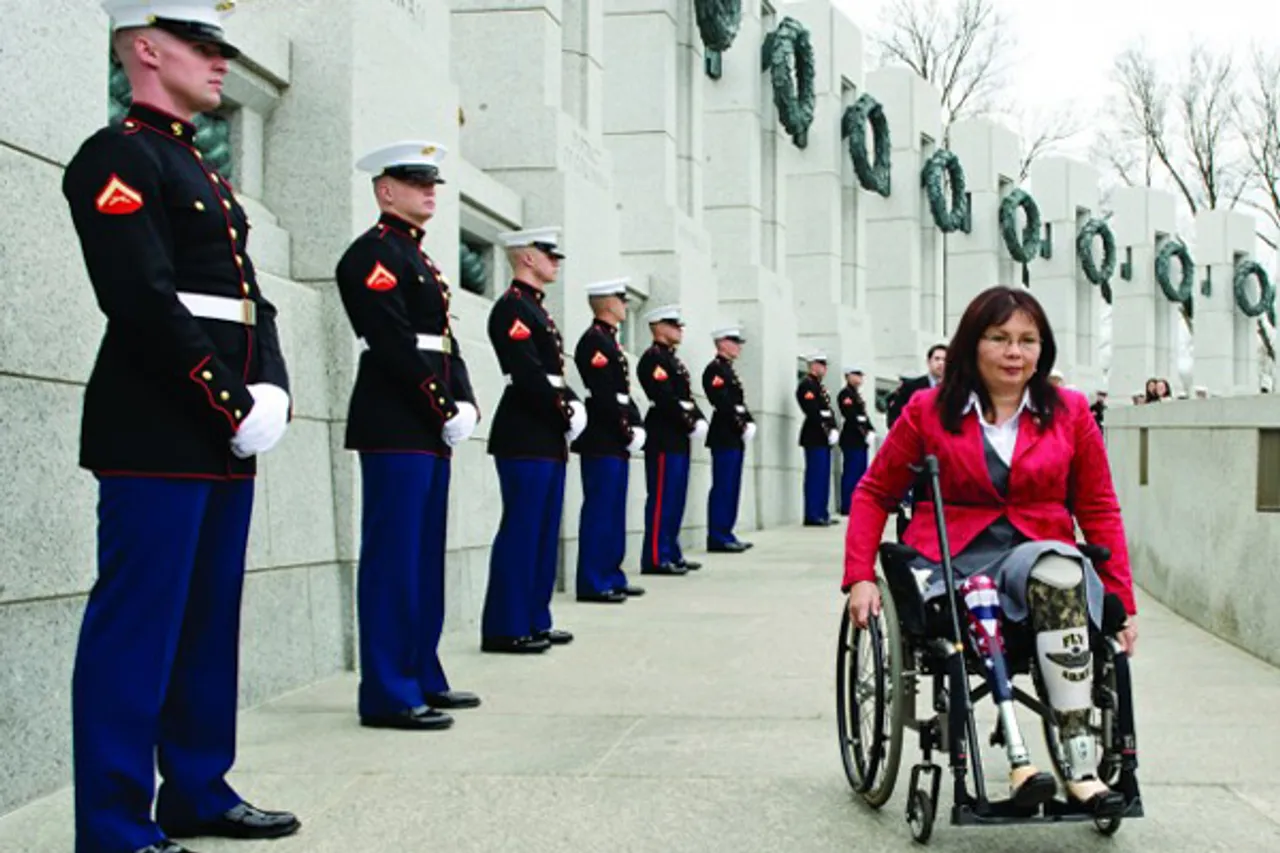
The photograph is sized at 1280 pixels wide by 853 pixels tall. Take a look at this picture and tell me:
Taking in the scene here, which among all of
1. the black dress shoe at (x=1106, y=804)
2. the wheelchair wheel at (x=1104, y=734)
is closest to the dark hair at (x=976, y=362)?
the wheelchair wheel at (x=1104, y=734)

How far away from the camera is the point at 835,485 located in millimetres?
21547

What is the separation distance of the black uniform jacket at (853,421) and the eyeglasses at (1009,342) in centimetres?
1521

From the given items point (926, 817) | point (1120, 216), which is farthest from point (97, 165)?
point (1120, 216)

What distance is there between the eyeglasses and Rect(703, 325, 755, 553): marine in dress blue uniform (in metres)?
9.52

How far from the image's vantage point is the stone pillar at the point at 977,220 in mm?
31266

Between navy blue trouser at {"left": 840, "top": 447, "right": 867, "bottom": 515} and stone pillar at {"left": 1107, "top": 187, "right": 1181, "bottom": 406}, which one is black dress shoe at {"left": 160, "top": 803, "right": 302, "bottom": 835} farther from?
stone pillar at {"left": 1107, "top": 187, "right": 1181, "bottom": 406}

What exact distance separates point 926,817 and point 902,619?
19.5 inches

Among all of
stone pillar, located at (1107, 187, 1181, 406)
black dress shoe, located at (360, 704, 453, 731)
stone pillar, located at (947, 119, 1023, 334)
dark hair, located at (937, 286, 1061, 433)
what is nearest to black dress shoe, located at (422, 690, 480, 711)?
black dress shoe, located at (360, 704, 453, 731)

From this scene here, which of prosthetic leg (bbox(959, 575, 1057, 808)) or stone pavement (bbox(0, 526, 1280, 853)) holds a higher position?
prosthetic leg (bbox(959, 575, 1057, 808))

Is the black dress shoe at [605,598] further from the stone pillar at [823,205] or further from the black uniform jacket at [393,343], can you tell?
the stone pillar at [823,205]

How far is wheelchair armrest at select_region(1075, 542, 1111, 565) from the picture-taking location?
4123 millimetres

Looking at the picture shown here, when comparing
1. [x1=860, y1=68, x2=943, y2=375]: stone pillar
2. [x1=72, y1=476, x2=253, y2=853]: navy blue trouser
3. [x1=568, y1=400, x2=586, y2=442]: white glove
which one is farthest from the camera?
[x1=860, y1=68, x2=943, y2=375]: stone pillar

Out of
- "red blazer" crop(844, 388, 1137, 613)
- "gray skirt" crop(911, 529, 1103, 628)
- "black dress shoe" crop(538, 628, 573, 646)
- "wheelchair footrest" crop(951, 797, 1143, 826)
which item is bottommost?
"black dress shoe" crop(538, 628, 573, 646)

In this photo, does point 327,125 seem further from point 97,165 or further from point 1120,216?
point 1120,216
